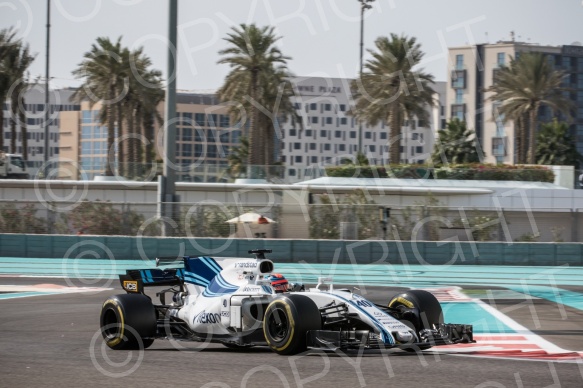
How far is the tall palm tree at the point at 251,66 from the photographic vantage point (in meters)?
53.9

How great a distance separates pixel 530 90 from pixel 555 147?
20497 mm

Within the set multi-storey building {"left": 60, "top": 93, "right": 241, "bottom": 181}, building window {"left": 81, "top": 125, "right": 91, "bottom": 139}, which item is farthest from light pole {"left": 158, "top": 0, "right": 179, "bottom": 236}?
building window {"left": 81, "top": 125, "right": 91, "bottom": 139}

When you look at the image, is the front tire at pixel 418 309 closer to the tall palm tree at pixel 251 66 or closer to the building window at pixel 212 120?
the tall palm tree at pixel 251 66

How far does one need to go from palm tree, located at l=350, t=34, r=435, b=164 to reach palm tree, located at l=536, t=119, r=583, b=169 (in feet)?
84.1

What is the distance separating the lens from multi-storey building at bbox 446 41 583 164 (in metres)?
112

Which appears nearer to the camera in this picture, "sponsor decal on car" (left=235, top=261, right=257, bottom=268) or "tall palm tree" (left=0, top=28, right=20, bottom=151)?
"sponsor decal on car" (left=235, top=261, right=257, bottom=268)

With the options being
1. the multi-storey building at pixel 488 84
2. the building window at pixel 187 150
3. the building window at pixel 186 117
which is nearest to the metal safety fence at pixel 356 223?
the multi-storey building at pixel 488 84

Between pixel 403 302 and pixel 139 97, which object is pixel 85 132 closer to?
pixel 139 97

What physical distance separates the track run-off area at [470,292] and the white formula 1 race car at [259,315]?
0.26m

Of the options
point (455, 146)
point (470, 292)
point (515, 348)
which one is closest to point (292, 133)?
point (455, 146)

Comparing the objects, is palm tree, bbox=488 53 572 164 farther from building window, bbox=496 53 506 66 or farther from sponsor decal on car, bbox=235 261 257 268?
building window, bbox=496 53 506 66

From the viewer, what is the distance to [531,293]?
19.6m

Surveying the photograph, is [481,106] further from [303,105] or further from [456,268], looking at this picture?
[456,268]

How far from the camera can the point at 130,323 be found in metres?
10.4
